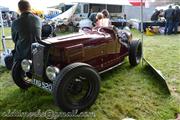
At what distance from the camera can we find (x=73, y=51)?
4133 millimetres

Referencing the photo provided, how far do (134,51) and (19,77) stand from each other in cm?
270

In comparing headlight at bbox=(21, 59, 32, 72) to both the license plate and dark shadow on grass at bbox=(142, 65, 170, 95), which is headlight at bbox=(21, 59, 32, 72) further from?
dark shadow on grass at bbox=(142, 65, 170, 95)

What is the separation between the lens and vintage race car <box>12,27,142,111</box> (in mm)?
3577

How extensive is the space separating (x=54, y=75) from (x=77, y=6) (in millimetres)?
14973

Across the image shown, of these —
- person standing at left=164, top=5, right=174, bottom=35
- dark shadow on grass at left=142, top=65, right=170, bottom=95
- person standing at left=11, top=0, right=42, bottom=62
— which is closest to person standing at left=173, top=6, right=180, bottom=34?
person standing at left=164, top=5, right=174, bottom=35

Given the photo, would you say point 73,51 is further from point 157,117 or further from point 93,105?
point 157,117

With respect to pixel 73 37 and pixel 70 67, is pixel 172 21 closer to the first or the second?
pixel 73 37

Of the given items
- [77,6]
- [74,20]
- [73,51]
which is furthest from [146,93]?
[77,6]

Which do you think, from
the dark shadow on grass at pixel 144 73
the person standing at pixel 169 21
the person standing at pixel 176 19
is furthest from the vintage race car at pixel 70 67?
the person standing at pixel 176 19

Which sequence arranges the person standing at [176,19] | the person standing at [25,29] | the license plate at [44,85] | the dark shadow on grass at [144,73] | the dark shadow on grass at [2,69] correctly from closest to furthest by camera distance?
the license plate at [44,85] < the person standing at [25,29] < the dark shadow on grass at [144,73] < the dark shadow on grass at [2,69] < the person standing at [176,19]

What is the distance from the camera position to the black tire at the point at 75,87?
3.48 meters

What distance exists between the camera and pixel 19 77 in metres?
4.56

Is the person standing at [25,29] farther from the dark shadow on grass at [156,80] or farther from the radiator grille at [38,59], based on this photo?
the dark shadow on grass at [156,80]

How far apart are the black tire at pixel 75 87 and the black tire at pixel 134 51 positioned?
2.25m
